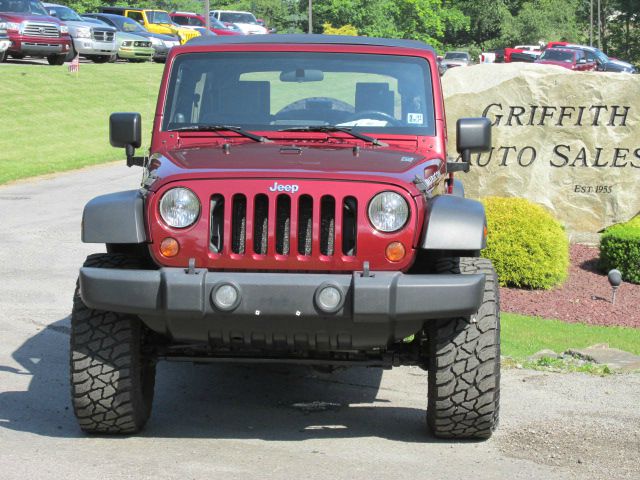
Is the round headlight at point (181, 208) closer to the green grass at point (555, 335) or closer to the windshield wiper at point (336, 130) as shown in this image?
the windshield wiper at point (336, 130)

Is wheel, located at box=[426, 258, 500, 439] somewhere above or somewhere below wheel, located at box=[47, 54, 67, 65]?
above

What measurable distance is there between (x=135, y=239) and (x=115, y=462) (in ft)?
3.26

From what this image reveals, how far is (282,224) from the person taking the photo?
5402 millimetres

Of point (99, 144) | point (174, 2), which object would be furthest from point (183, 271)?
point (174, 2)

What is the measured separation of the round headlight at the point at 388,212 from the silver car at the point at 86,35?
104 feet

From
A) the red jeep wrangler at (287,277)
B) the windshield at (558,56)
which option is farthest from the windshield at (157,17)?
the red jeep wrangler at (287,277)

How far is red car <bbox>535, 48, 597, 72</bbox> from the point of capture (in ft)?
159

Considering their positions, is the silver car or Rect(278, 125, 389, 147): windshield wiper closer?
Rect(278, 125, 389, 147): windshield wiper

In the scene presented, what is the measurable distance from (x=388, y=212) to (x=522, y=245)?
7.25m

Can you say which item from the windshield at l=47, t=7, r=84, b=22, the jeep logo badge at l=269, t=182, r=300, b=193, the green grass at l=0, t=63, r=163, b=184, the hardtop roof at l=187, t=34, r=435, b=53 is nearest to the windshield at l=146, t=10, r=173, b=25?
the windshield at l=47, t=7, r=84, b=22

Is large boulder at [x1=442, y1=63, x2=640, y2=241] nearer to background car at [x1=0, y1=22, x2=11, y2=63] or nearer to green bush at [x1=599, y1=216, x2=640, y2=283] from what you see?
green bush at [x1=599, y1=216, x2=640, y2=283]

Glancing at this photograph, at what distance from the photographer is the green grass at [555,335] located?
32.3ft

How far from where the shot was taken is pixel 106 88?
105ft

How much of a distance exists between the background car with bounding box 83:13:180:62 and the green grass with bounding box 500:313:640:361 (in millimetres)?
31391
